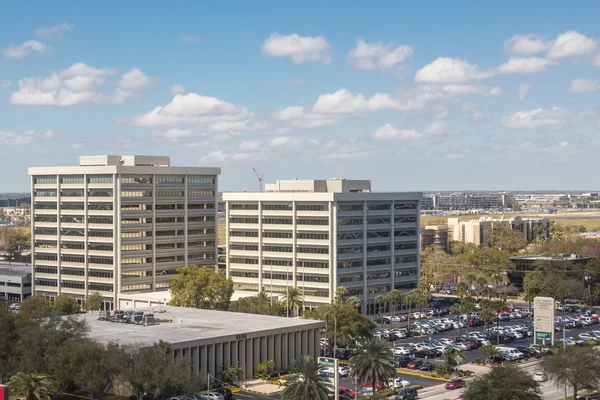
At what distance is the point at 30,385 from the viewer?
80.3m

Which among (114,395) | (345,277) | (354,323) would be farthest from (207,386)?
(345,277)

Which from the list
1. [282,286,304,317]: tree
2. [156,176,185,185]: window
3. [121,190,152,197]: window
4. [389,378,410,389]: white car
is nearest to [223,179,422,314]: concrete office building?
[156,176,185,185]: window

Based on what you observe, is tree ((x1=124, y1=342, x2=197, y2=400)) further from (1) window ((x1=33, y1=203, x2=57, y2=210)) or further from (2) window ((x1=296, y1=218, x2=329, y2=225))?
(1) window ((x1=33, y1=203, x2=57, y2=210))

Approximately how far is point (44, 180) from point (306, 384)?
118 m

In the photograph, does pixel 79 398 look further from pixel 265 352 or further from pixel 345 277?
pixel 345 277

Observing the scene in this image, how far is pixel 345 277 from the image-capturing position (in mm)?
153750

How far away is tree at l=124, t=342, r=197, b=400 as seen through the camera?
7950 centimetres

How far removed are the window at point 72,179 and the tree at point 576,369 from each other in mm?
111356

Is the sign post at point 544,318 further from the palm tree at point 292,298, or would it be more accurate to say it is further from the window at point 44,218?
the window at point 44,218

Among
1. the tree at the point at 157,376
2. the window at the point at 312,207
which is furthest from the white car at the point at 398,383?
the window at the point at 312,207

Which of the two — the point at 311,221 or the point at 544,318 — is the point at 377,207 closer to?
the point at 311,221

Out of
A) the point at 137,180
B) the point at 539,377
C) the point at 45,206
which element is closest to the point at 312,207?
the point at 137,180

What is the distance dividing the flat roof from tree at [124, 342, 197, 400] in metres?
10.3

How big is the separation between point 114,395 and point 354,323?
38.1 metres
